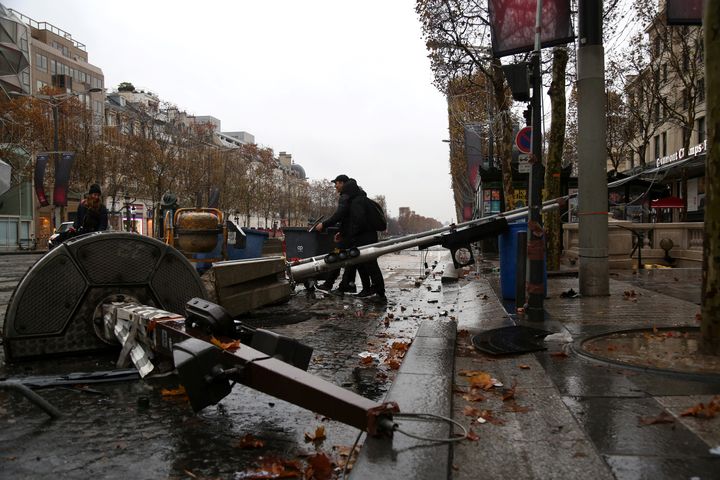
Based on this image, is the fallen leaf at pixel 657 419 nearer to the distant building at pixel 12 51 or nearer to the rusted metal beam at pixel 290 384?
the rusted metal beam at pixel 290 384

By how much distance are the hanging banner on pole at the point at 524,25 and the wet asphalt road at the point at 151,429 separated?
6.32 metres

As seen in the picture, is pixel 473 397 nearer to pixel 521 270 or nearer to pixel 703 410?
pixel 703 410

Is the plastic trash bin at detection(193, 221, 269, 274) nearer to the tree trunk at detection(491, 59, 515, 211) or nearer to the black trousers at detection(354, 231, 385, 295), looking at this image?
the black trousers at detection(354, 231, 385, 295)

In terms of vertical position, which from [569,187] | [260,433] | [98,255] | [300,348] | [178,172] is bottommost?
[260,433]

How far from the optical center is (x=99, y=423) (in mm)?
3541

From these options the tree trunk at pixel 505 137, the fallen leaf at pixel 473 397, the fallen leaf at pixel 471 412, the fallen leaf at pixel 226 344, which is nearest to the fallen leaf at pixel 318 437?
the fallen leaf at pixel 226 344

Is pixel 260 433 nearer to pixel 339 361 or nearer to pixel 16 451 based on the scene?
pixel 16 451

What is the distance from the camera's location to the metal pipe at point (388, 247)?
883cm

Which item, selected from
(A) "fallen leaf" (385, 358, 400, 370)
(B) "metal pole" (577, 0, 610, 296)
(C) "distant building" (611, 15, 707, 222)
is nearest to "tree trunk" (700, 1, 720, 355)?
(A) "fallen leaf" (385, 358, 400, 370)

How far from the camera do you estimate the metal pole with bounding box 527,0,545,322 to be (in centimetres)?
673

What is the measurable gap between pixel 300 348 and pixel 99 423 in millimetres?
1299

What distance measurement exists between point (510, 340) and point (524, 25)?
20.2 feet

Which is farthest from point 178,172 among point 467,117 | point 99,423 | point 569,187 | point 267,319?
point 99,423

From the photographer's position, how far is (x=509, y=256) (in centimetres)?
876
